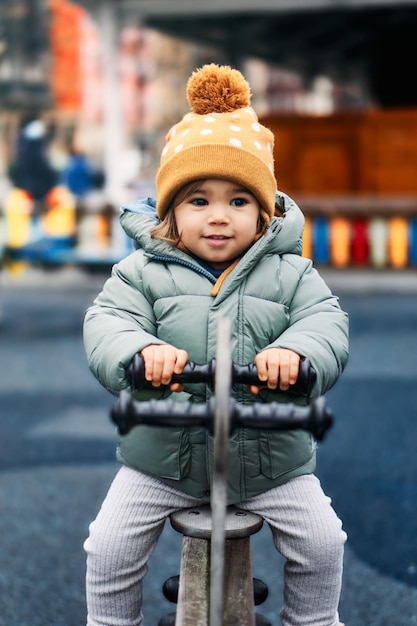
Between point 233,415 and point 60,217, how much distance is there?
31.5ft

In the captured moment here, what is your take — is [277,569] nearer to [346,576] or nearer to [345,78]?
[346,576]

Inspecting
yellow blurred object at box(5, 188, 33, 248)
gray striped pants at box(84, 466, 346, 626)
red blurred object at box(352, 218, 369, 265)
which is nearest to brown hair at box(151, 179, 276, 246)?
gray striped pants at box(84, 466, 346, 626)

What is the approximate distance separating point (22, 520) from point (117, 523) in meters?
2.01

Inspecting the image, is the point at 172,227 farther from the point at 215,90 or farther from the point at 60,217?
the point at 60,217

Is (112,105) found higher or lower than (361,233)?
higher

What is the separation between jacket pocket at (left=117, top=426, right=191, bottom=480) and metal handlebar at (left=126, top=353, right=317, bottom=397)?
0.22 metres

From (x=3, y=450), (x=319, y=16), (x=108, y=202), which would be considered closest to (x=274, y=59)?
(x=319, y=16)

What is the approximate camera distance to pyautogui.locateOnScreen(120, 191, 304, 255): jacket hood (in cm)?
200

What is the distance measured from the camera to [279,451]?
191cm

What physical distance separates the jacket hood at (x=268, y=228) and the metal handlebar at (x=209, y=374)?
0.34m

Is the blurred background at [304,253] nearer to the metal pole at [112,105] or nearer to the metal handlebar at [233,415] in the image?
the metal pole at [112,105]

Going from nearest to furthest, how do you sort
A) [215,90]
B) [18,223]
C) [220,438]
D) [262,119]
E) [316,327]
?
[220,438]
[316,327]
[215,90]
[18,223]
[262,119]

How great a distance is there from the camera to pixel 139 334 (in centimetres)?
184

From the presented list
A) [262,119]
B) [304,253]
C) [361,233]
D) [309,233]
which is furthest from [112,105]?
[361,233]
